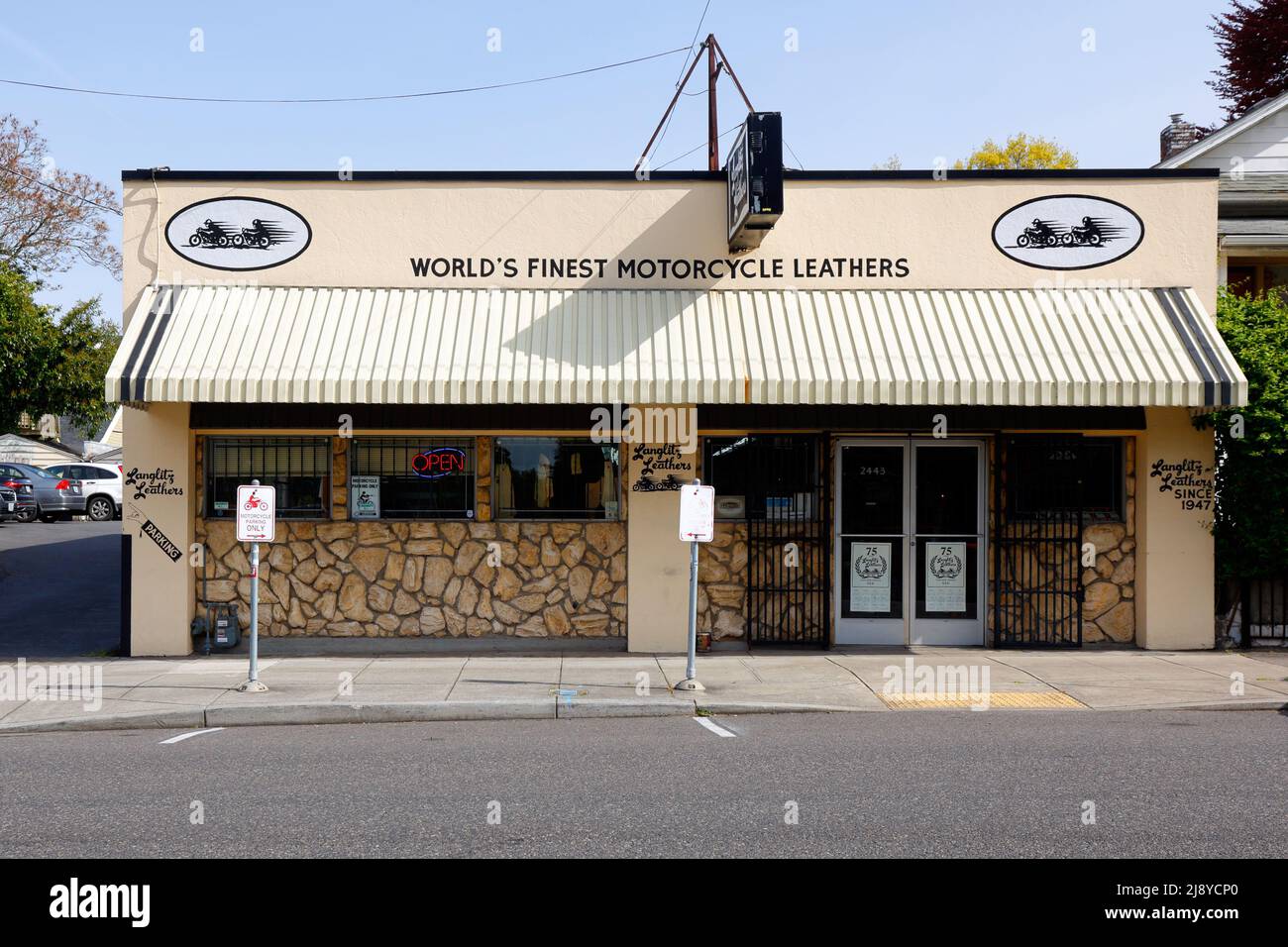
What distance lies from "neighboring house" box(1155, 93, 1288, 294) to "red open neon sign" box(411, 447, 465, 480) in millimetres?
11425

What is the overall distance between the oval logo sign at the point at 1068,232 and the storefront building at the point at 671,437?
36mm

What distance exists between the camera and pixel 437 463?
12617mm

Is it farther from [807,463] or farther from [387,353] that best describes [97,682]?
[807,463]

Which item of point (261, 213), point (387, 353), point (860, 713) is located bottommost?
point (860, 713)

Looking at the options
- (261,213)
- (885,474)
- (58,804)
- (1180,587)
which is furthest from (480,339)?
(1180,587)

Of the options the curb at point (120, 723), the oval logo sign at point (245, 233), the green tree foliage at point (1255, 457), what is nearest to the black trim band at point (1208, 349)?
the green tree foliage at point (1255, 457)

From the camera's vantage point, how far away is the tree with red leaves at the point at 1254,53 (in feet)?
103

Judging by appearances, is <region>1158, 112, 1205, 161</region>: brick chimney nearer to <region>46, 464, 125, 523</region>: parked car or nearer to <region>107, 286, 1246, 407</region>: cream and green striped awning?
<region>107, 286, 1246, 407</region>: cream and green striped awning

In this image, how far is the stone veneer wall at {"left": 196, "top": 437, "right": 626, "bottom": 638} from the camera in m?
12.5

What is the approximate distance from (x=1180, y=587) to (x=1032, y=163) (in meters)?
33.1

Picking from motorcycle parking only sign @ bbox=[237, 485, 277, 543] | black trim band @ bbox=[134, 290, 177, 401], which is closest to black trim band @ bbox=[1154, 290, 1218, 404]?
motorcycle parking only sign @ bbox=[237, 485, 277, 543]

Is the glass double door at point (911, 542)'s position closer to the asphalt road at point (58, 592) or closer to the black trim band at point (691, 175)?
the black trim band at point (691, 175)

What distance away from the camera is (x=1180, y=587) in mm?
12508

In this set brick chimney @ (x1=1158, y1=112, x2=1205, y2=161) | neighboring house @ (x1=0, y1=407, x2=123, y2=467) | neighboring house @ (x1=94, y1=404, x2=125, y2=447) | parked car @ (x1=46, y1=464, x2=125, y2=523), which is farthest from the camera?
neighboring house @ (x1=94, y1=404, x2=125, y2=447)
